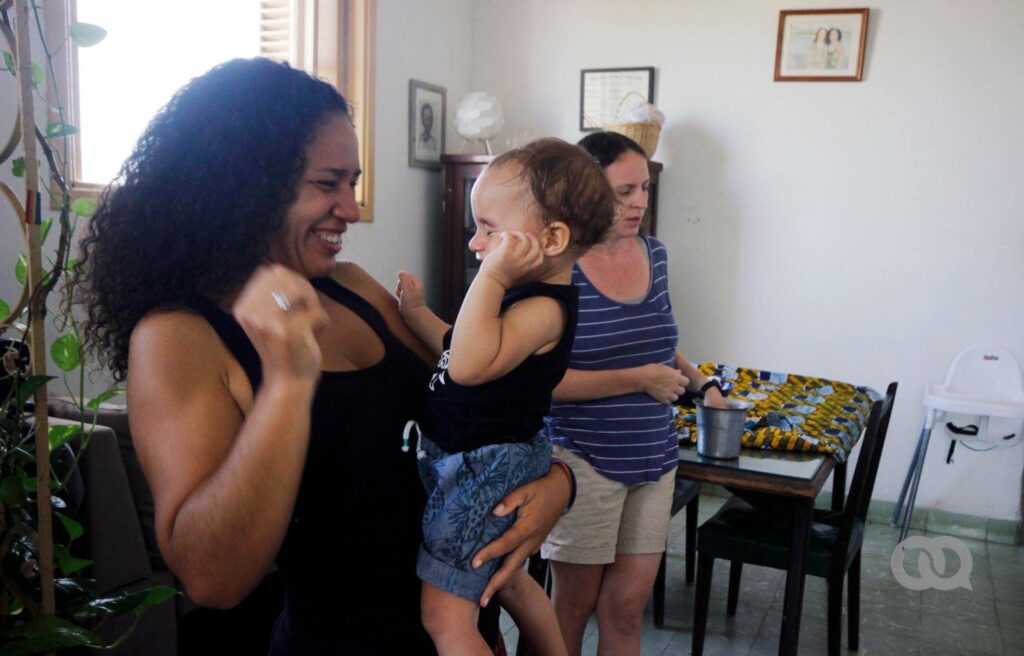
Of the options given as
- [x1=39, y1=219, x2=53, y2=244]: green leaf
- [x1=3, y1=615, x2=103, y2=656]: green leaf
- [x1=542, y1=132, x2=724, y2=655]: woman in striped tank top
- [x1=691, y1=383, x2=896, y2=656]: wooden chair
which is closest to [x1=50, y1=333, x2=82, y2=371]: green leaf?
[x1=39, y1=219, x2=53, y2=244]: green leaf

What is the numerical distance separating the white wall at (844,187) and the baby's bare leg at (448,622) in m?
3.54

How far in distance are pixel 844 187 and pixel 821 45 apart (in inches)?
27.1

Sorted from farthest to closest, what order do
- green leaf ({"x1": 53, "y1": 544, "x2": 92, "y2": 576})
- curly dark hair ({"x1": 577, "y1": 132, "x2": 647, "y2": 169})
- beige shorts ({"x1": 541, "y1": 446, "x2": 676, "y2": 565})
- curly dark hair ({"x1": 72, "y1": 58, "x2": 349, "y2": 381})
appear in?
curly dark hair ({"x1": 577, "y1": 132, "x2": 647, "y2": 169})
beige shorts ({"x1": 541, "y1": 446, "x2": 676, "y2": 565})
green leaf ({"x1": 53, "y1": 544, "x2": 92, "y2": 576})
curly dark hair ({"x1": 72, "y1": 58, "x2": 349, "y2": 381})

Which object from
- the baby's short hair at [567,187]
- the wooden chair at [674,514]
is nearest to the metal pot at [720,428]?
the wooden chair at [674,514]

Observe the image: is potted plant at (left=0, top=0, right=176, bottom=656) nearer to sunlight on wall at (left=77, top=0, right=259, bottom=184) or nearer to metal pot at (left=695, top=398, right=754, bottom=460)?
metal pot at (left=695, top=398, right=754, bottom=460)

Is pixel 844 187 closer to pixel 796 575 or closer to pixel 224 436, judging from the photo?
pixel 796 575

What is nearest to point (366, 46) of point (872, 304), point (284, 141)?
point (872, 304)

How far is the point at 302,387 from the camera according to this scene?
88 centimetres

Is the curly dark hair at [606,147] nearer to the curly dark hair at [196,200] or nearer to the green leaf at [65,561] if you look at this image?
the curly dark hair at [196,200]

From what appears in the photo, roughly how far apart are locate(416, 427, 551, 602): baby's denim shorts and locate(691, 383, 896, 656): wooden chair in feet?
4.96

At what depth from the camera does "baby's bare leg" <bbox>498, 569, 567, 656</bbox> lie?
144 cm

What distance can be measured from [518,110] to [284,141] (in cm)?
385

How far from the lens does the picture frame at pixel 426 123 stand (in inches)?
169

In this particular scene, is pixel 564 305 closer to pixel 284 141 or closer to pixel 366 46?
pixel 284 141
